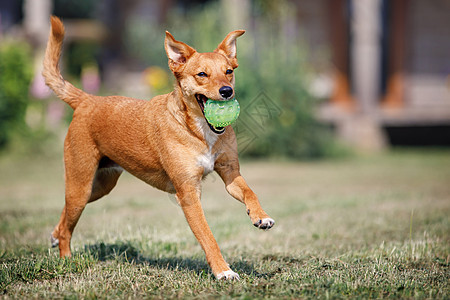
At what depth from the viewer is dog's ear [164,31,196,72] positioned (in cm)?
377

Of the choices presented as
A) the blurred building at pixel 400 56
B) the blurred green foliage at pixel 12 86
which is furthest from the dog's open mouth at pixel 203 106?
the blurred building at pixel 400 56

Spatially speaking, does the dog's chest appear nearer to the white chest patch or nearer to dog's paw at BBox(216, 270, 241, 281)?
the white chest patch

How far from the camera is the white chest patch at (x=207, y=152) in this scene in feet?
11.9

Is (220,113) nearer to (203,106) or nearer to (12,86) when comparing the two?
(203,106)

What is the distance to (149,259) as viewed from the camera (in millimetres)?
4438

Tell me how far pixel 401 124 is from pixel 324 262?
10.8m

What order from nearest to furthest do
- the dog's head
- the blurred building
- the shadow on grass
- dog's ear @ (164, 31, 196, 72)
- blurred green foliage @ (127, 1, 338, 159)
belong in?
the dog's head
dog's ear @ (164, 31, 196, 72)
the shadow on grass
blurred green foliage @ (127, 1, 338, 159)
the blurred building

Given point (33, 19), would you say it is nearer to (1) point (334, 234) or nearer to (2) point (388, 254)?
(1) point (334, 234)

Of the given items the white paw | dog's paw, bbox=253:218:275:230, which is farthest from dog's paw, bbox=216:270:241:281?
dog's paw, bbox=253:218:275:230

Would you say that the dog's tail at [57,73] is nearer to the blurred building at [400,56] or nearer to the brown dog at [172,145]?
the brown dog at [172,145]

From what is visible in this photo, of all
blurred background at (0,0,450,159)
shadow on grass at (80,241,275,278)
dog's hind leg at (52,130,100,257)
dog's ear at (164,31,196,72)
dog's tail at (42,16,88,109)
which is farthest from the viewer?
blurred background at (0,0,450,159)

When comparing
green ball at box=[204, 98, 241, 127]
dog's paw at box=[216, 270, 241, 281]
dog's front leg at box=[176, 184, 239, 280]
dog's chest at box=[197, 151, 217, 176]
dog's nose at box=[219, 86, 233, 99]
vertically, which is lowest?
dog's paw at box=[216, 270, 241, 281]

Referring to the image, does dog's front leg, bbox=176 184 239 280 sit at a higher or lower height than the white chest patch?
lower

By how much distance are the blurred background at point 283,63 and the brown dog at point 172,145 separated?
6.75m
